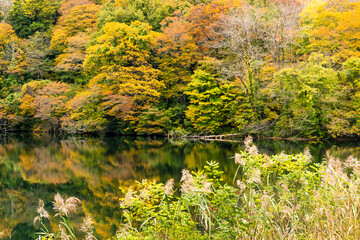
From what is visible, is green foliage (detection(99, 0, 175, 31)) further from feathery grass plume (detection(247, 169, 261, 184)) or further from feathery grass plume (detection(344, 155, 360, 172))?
feathery grass plume (detection(247, 169, 261, 184))

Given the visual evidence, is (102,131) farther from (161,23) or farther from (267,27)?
(267,27)

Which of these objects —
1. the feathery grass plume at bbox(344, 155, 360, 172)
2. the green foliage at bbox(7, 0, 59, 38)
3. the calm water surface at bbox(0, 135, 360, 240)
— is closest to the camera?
the feathery grass plume at bbox(344, 155, 360, 172)

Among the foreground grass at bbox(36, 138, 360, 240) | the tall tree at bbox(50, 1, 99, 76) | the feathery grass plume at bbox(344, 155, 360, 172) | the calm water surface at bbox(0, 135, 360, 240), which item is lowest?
the calm water surface at bbox(0, 135, 360, 240)

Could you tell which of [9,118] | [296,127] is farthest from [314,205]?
[9,118]

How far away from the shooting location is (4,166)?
1152cm

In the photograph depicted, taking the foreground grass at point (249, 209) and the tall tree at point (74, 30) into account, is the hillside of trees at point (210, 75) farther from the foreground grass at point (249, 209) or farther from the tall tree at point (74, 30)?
the foreground grass at point (249, 209)

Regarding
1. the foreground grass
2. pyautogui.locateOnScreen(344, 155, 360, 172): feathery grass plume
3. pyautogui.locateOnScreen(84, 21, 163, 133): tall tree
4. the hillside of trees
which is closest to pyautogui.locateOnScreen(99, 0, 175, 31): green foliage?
the hillside of trees

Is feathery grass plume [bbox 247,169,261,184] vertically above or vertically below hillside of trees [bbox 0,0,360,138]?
below

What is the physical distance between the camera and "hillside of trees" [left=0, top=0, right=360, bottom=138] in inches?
699

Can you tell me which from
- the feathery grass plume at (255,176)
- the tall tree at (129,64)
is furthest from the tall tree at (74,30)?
the feathery grass plume at (255,176)

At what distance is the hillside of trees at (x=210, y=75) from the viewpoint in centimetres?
1775

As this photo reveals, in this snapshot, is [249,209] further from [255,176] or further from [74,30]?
[74,30]

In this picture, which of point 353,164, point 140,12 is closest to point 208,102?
point 140,12

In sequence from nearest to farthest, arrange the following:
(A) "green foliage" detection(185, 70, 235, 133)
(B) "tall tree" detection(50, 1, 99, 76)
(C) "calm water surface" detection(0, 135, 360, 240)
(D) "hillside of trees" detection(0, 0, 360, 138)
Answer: (C) "calm water surface" detection(0, 135, 360, 240) → (D) "hillside of trees" detection(0, 0, 360, 138) → (A) "green foliage" detection(185, 70, 235, 133) → (B) "tall tree" detection(50, 1, 99, 76)
